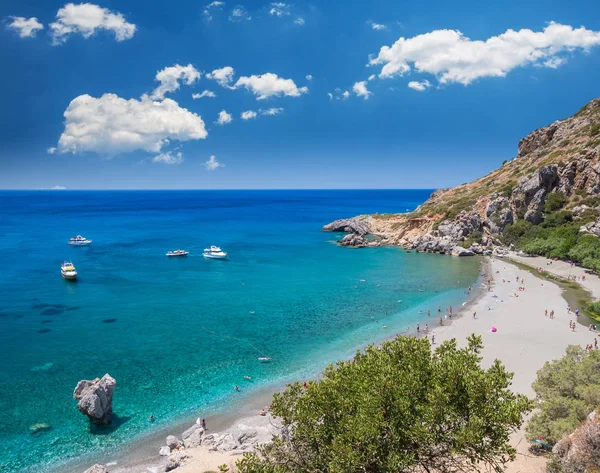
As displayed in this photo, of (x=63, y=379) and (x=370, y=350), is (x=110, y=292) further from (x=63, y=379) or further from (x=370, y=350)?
(x=370, y=350)

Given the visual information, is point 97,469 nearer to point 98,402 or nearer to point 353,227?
point 98,402

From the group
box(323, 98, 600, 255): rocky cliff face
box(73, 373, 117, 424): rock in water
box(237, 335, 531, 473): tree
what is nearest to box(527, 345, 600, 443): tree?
box(237, 335, 531, 473): tree

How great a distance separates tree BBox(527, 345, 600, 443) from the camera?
17.7m

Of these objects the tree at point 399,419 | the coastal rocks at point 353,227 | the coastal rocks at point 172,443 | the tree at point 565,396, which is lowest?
the coastal rocks at point 172,443

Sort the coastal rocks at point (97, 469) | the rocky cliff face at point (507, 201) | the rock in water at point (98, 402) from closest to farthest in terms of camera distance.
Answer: the coastal rocks at point (97, 469), the rock in water at point (98, 402), the rocky cliff face at point (507, 201)

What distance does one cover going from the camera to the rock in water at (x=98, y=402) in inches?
958

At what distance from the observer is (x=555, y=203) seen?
261 feet

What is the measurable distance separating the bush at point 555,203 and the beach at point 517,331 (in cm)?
2725

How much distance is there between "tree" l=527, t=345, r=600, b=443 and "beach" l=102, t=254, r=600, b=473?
63.6 inches

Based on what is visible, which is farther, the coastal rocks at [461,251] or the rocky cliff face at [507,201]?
the rocky cliff face at [507,201]

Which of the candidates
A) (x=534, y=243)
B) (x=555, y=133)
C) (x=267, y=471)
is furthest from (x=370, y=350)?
(x=555, y=133)

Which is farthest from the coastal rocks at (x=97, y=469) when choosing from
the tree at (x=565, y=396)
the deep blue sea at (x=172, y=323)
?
the tree at (x=565, y=396)

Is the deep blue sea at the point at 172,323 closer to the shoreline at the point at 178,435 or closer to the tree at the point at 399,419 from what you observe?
the shoreline at the point at 178,435

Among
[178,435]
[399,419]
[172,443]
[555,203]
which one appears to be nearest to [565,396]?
[399,419]
